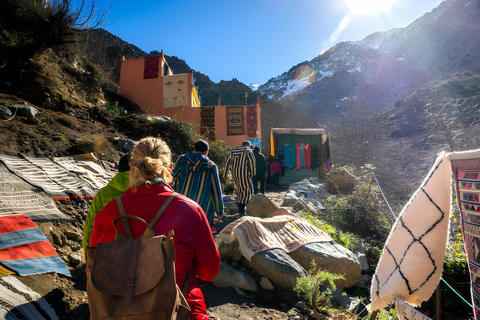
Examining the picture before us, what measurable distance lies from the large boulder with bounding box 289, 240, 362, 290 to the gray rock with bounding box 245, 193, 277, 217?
2165 mm

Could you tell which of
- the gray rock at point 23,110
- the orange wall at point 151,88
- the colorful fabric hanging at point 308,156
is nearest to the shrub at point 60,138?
the gray rock at point 23,110

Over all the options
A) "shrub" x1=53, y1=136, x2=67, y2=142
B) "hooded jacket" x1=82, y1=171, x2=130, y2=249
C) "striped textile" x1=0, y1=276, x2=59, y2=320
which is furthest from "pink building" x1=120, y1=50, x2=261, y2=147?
"striped textile" x1=0, y1=276, x2=59, y2=320

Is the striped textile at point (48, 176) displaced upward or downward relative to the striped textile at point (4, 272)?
upward

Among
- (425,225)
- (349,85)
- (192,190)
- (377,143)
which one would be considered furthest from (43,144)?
(349,85)

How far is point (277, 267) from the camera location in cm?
338

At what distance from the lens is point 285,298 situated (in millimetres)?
3188

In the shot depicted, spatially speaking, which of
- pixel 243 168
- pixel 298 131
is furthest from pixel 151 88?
pixel 243 168

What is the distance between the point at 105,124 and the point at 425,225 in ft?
29.4

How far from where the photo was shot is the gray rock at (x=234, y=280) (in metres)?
3.31

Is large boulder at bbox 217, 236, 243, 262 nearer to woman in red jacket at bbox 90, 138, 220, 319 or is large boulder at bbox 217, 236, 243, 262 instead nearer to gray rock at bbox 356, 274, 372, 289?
gray rock at bbox 356, 274, 372, 289

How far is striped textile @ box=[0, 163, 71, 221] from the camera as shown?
3195mm

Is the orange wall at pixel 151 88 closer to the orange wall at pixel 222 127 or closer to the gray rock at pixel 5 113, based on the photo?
the orange wall at pixel 222 127

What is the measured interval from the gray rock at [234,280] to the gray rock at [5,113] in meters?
5.23

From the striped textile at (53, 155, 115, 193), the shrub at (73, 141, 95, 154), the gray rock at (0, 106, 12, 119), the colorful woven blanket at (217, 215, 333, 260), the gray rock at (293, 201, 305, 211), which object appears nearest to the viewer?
the colorful woven blanket at (217, 215, 333, 260)
